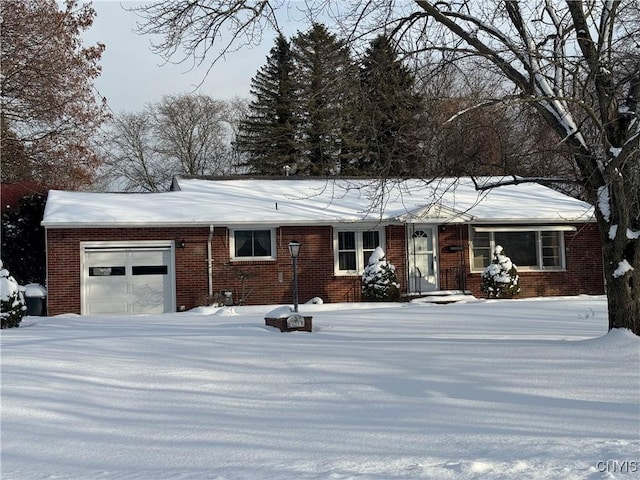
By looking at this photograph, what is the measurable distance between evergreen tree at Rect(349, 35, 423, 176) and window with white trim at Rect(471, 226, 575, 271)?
36.7 ft

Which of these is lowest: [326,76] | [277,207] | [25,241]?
[25,241]

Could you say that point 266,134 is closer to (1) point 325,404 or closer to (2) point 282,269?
(2) point 282,269

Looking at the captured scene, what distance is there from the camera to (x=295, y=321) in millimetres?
12750

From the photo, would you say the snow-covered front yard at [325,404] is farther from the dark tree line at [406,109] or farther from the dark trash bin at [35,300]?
the dark trash bin at [35,300]

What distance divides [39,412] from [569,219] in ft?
62.3

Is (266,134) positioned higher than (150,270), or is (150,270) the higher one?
(266,134)

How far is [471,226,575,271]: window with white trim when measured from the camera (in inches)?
912

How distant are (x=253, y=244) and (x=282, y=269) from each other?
118 cm

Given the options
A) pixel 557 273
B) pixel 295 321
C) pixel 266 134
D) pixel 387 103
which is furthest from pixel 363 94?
pixel 266 134

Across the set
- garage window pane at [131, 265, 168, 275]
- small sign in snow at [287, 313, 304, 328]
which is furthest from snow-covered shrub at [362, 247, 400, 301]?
small sign in snow at [287, 313, 304, 328]

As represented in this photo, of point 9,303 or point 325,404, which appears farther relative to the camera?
point 9,303

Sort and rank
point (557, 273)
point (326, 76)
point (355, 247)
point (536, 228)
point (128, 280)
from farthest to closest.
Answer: point (557, 273) → point (536, 228) → point (355, 247) → point (128, 280) → point (326, 76)

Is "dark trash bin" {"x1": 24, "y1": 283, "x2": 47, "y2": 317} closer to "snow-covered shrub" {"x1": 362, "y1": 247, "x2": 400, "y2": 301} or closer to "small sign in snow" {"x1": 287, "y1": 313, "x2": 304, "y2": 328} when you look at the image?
"snow-covered shrub" {"x1": 362, "y1": 247, "x2": 400, "y2": 301}

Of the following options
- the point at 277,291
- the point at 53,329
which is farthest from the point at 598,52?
the point at 277,291
